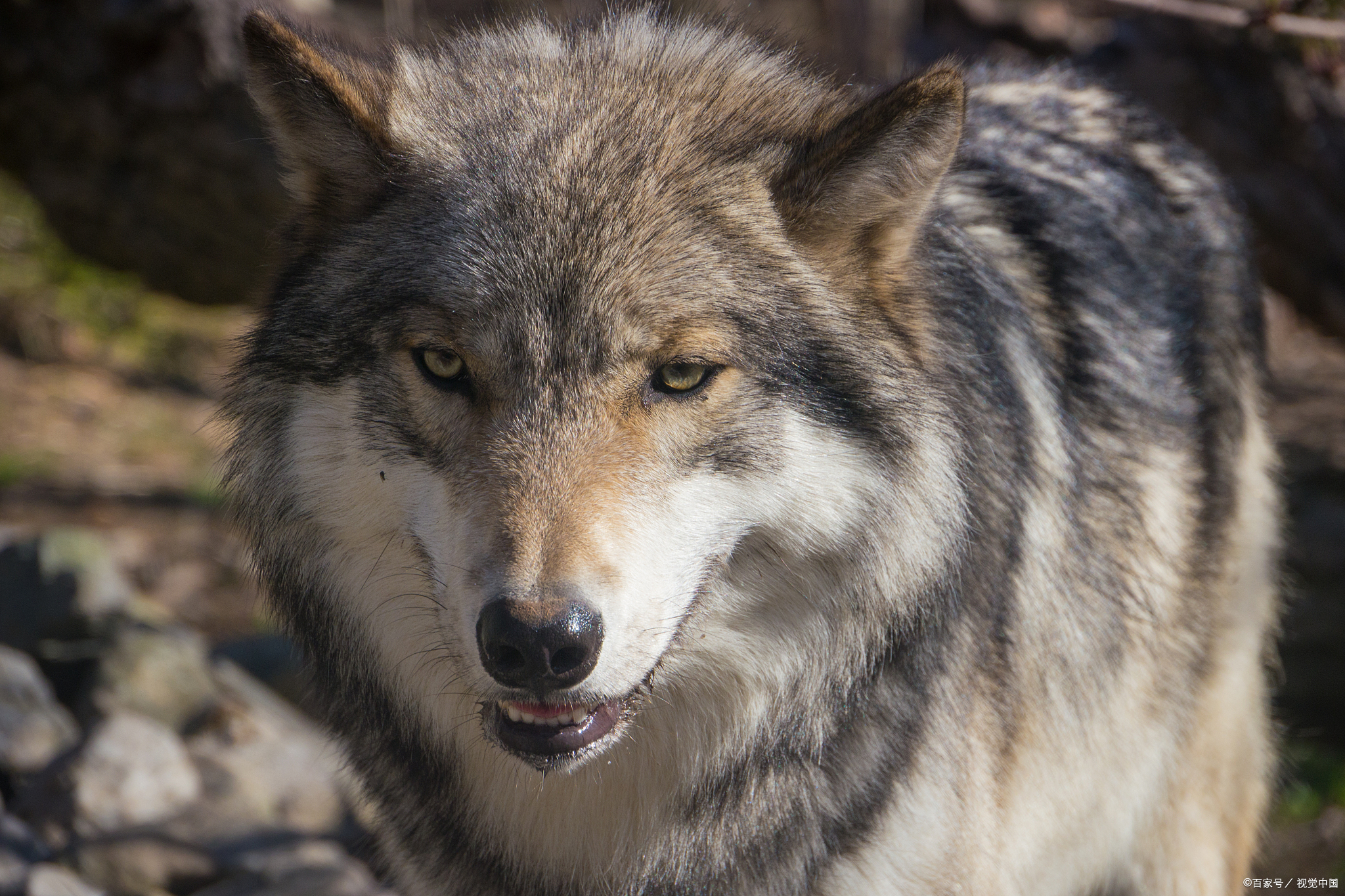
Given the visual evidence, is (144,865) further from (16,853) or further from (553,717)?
(553,717)

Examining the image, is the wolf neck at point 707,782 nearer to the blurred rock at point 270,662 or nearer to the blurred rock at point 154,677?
the blurred rock at point 154,677

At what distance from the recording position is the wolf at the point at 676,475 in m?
2.04

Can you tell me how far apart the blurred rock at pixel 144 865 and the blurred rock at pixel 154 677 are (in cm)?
73

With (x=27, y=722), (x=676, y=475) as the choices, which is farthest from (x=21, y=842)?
(x=676, y=475)

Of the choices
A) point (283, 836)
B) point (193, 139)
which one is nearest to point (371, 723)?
point (283, 836)

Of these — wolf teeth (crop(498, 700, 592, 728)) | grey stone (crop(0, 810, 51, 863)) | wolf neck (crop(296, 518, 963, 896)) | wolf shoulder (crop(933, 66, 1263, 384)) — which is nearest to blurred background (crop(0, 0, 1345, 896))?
grey stone (crop(0, 810, 51, 863))

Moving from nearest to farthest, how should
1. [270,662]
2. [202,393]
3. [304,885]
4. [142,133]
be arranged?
[304,885] < [270,662] < [142,133] < [202,393]

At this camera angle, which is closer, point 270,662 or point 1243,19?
point 1243,19

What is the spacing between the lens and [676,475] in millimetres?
2049

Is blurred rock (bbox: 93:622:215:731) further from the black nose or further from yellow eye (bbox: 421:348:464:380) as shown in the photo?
the black nose

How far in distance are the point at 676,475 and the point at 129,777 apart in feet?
8.49

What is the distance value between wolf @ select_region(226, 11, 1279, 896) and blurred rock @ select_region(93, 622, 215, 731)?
1813 millimetres

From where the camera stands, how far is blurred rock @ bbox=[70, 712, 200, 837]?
3.61 m

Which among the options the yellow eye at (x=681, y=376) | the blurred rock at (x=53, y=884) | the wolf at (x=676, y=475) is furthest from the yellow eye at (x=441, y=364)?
the blurred rock at (x=53, y=884)
